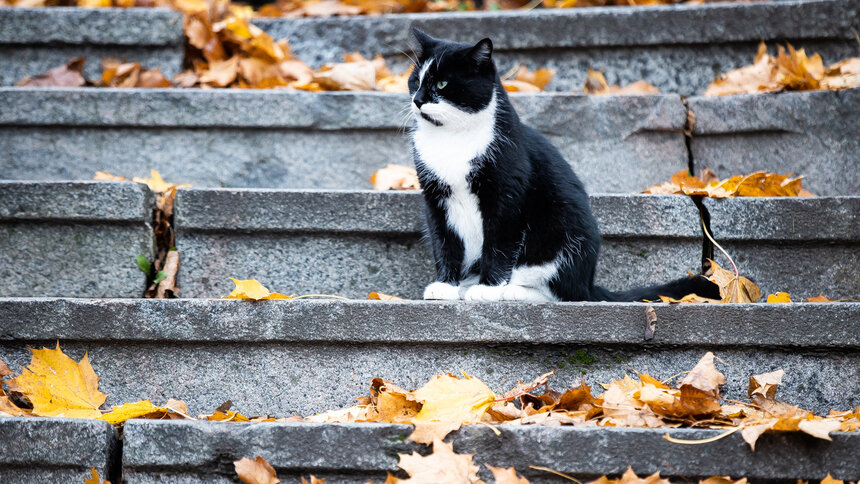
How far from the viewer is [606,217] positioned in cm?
229

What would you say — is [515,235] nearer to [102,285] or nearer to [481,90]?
[481,90]

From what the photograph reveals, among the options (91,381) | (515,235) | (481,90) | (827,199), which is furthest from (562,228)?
(91,381)

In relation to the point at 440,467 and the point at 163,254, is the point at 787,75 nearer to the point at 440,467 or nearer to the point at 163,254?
the point at 440,467

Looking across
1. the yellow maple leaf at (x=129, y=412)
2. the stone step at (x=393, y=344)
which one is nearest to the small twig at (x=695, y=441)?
the stone step at (x=393, y=344)

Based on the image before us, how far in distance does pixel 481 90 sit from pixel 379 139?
2.16ft

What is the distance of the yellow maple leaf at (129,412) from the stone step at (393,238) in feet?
2.10

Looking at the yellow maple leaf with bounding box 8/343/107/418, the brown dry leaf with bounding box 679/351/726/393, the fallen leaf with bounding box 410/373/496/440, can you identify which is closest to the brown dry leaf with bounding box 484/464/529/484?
the fallen leaf with bounding box 410/373/496/440

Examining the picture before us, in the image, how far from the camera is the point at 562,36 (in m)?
3.22

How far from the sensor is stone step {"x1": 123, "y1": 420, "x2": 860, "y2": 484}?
4.78 feet

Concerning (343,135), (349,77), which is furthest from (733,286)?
(349,77)

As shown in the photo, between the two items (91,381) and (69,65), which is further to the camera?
(69,65)

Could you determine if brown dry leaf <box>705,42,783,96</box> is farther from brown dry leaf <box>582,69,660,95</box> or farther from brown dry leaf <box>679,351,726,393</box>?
brown dry leaf <box>679,351,726,393</box>

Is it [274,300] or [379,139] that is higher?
[379,139]

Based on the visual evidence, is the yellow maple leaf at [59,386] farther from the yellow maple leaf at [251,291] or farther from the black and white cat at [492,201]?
the black and white cat at [492,201]
